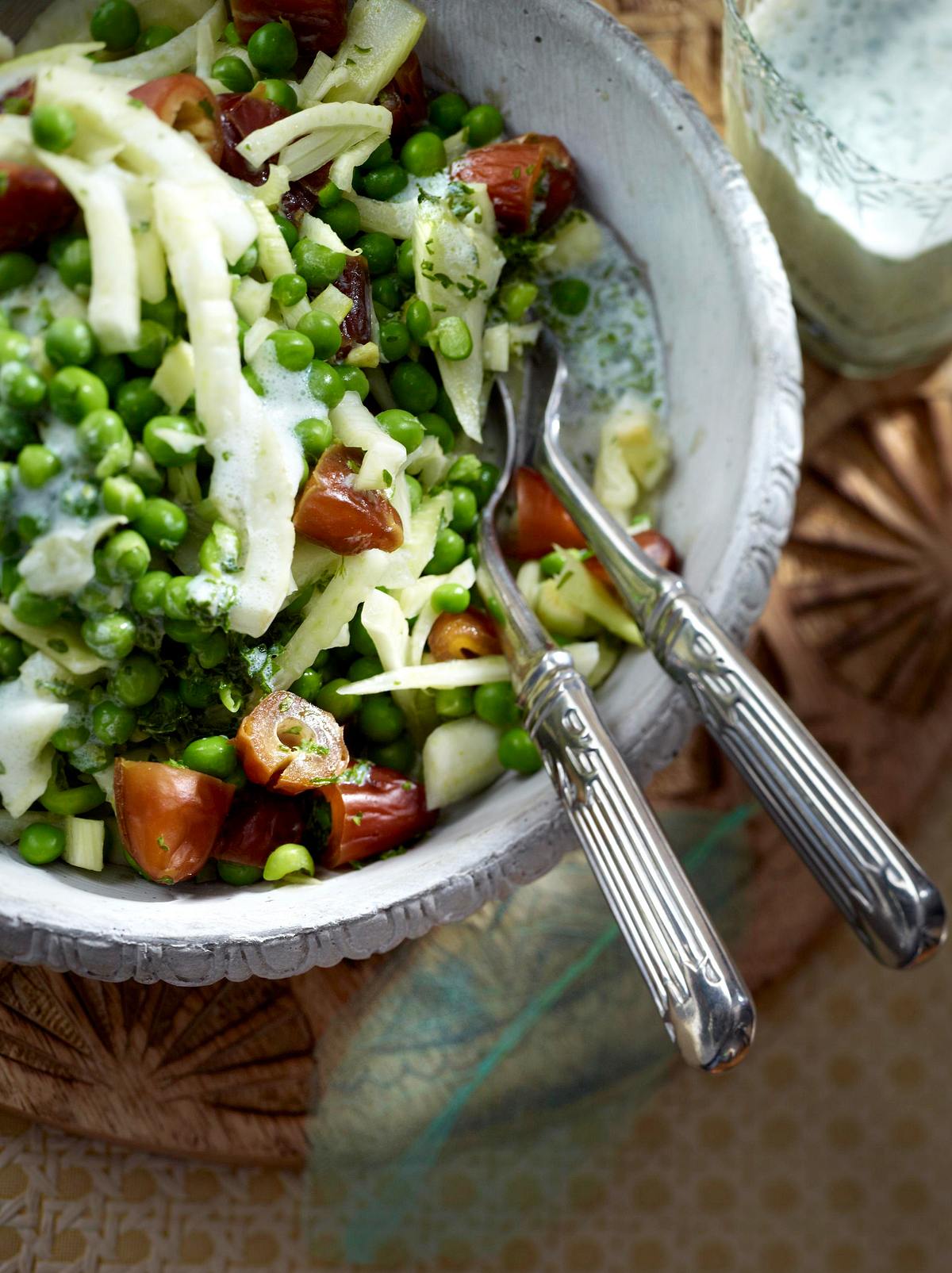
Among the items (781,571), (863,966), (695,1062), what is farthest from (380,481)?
(863,966)

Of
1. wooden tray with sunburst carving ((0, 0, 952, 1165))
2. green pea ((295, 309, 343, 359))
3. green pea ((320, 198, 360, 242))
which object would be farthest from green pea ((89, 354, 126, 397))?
wooden tray with sunburst carving ((0, 0, 952, 1165))

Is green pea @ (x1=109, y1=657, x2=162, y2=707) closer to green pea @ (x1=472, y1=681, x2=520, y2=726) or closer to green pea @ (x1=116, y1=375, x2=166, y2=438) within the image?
green pea @ (x1=116, y1=375, x2=166, y2=438)

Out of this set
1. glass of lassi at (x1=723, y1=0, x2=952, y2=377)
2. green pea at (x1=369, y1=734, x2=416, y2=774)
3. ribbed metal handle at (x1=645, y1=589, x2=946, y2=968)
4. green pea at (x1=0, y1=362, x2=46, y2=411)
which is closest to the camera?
green pea at (x1=0, y1=362, x2=46, y2=411)

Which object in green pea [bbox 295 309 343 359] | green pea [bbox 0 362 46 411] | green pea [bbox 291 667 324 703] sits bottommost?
green pea [bbox 291 667 324 703]

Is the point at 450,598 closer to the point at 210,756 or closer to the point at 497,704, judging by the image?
the point at 497,704

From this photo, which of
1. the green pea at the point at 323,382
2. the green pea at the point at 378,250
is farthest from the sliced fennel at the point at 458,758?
the green pea at the point at 378,250

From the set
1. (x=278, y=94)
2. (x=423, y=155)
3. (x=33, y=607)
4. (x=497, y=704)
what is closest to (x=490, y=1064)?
(x=497, y=704)

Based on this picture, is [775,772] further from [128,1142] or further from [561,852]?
[128,1142]
